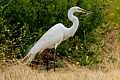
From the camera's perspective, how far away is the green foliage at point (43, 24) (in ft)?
35.8

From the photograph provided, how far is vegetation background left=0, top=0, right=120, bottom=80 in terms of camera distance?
10930 mm

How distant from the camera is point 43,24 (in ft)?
37.8

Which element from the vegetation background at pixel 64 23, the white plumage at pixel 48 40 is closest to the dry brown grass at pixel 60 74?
the vegetation background at pixel 64 23

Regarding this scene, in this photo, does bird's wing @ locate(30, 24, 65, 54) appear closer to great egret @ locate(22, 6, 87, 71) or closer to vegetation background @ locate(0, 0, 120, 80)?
great egret @ locate(22, 6, 87, 71)

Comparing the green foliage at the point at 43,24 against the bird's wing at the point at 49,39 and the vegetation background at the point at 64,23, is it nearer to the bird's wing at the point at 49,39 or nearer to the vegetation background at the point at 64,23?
the vegetation background at the point at 64,23

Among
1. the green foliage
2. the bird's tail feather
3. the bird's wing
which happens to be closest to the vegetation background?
the green foliage

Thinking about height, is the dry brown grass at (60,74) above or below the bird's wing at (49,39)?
below

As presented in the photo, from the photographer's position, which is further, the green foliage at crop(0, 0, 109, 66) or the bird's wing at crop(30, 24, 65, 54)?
the green foliage at crop(0, 0, 109, 66)

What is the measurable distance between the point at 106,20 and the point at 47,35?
10.2 ft

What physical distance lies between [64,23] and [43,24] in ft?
1.74

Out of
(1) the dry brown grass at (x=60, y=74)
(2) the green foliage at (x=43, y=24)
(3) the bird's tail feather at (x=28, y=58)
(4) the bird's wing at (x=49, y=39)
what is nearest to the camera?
(1) the dry brown grass at (x=60, y=74)

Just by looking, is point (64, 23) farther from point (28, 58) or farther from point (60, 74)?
point (60, 74)

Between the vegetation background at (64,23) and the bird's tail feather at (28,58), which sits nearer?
the bird's tail feather at (28,58)

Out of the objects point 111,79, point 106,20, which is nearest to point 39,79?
point 111,79
